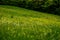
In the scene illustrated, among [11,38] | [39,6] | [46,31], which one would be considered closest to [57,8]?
[39,6]

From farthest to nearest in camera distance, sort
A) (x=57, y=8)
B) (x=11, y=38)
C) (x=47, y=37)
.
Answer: (x=57, y=8) < (x=47, y=37) < (x=11, y=38)

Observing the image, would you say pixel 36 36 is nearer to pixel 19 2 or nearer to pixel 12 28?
pixel 12 28

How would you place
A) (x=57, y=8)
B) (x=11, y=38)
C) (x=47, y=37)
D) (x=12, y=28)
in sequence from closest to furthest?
(x=11, y=38), (x=47, y=37), (x=12, y=28), (x=57, y=8)

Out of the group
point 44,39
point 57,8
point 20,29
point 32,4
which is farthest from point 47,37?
point 32,4

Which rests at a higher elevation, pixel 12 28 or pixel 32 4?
pixel 12 28

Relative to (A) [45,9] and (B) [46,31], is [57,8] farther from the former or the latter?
(B) [46,31]

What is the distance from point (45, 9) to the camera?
43.7 metres

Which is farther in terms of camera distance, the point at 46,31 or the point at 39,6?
the point at 39,6

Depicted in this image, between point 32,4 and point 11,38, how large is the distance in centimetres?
3299

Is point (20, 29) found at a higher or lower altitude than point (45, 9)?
higher

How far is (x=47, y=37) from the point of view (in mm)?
13969

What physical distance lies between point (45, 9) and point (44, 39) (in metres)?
30.5

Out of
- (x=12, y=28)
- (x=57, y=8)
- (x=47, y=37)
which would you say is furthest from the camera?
(x=57, y=8)

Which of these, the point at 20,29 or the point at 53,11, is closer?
the point at 20,29
